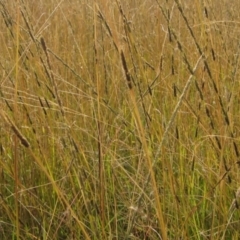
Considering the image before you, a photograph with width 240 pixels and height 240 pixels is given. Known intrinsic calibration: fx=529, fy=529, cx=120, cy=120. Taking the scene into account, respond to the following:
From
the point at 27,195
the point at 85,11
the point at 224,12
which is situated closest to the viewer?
the point at 27,195

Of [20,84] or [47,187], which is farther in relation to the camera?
[20,84]

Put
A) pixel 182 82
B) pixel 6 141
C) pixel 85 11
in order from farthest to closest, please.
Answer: pixel 85 11
pixel 182 82
pixel 6 141

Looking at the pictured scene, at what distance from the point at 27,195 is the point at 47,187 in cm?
8

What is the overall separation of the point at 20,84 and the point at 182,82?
0.53m

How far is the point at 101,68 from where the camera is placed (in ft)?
7.06

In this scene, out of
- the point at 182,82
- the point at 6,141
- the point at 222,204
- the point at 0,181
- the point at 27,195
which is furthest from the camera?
the point at 182,82

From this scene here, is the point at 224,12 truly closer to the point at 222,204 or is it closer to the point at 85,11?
the point at 85,11

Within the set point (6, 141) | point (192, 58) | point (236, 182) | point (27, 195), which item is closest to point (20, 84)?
point (6, 141)

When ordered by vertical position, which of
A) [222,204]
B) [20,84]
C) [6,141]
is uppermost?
[20,84]

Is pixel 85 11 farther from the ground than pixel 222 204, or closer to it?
farther from the ground

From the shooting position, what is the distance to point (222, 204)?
1124 mm

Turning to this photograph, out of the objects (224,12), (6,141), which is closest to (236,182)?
(6,141)

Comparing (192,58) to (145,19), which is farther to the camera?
(145,19)

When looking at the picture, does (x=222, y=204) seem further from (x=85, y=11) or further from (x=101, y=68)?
(x=85, y=11)
